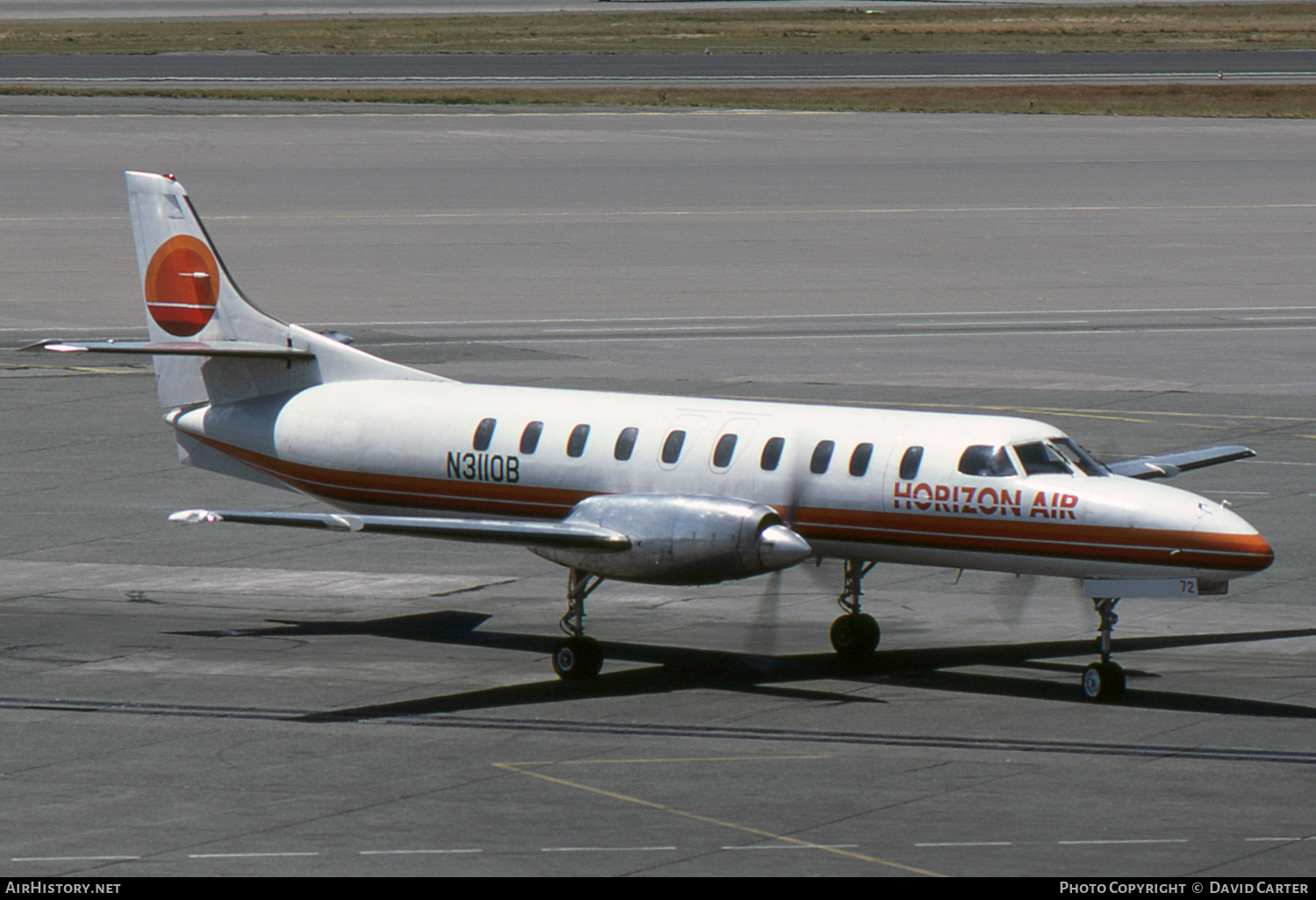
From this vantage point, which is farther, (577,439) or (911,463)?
(577,439)

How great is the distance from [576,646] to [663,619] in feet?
15.2

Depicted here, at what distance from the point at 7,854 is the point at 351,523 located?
701 cm

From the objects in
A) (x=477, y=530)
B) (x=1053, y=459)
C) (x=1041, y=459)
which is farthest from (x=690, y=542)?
(x=1053, y=459)

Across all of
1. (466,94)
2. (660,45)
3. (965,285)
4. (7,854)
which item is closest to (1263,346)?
(965,285)

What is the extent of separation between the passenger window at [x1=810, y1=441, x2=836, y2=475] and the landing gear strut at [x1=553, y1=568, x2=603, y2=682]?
3.17 meters

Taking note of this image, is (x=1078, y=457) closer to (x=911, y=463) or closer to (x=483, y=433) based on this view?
(x=911, y=463)

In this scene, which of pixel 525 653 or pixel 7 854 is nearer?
pixel 7 854

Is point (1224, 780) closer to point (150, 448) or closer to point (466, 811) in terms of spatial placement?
point (466, 811)

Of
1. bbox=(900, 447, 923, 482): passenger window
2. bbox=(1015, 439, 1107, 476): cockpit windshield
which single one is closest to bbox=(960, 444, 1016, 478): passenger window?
bbox=(1015, 439, 1107, 476): cockpit windshield

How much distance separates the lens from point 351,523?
25594mm

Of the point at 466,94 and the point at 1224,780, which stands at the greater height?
the point at 466,94

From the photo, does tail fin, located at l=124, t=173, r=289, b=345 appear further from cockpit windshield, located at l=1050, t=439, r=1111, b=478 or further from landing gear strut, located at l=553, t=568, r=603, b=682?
cockpit windshield, located at l=1050, t=439, r=1111, b=478

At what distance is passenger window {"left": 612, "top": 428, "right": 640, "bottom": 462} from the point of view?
28.1 meters

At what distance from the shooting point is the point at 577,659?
27.2m
